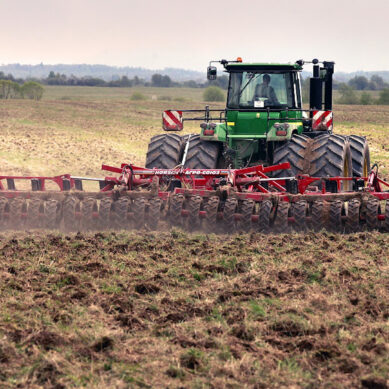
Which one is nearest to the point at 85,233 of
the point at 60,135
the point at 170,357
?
the point at 170,357

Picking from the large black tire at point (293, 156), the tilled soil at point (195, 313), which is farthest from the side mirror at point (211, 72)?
the tilled soil at point (195, 313)

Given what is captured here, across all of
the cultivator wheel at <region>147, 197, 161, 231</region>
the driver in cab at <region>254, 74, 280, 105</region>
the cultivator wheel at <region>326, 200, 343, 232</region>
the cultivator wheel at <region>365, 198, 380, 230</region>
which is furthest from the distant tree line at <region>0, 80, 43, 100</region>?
the cultivator wheel at <region>365, 198, 380, 230</region>

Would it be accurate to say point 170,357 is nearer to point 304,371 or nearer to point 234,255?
point 304,371

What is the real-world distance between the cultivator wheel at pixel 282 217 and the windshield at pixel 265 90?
2.27 metres

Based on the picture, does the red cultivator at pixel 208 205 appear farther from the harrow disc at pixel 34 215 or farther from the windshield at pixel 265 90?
the windshield at pixel 265 90

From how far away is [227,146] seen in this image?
10.7 m

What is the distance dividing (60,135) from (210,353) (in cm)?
2143

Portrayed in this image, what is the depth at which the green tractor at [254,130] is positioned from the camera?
34.4 feet

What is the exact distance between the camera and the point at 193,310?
5828 mm

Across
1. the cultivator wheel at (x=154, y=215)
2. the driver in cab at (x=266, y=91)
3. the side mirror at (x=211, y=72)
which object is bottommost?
the cultivator wheel at (x=154, y=215)

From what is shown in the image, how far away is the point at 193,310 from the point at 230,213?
3462 mm

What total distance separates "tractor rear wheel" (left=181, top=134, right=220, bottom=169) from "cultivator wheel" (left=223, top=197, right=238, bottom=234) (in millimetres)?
1361

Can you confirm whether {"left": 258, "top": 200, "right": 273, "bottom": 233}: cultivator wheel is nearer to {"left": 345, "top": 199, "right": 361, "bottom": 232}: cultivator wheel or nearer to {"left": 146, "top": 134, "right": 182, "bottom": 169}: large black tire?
{"left": 345, "top": 199, "right": 361, "bottom": 232}: cultivator wheel

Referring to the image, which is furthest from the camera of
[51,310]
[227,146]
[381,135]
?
[381,135]
